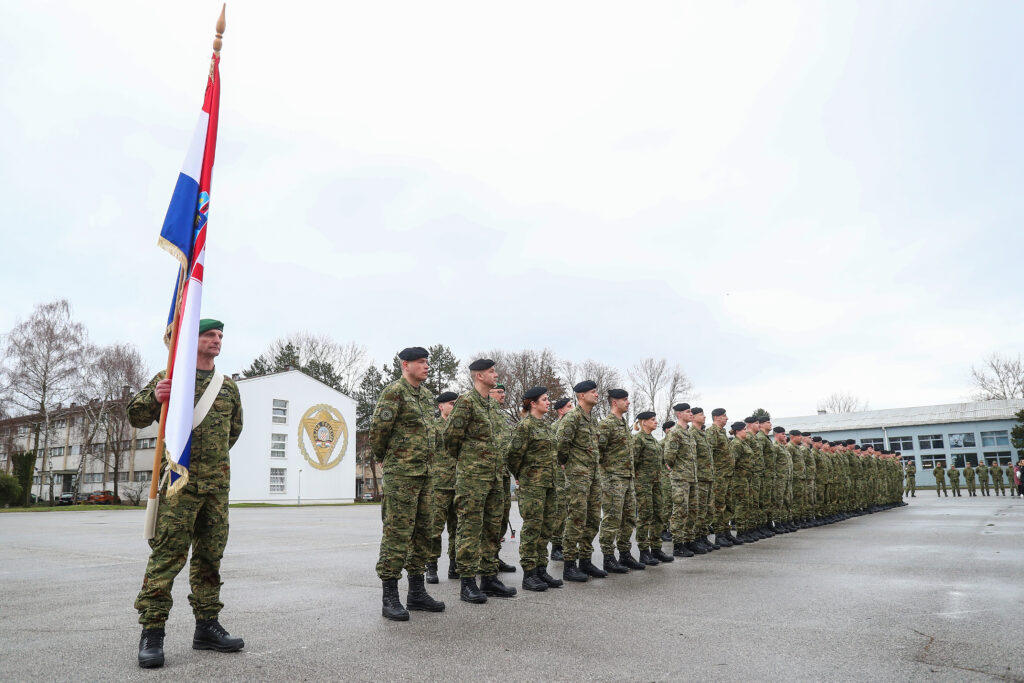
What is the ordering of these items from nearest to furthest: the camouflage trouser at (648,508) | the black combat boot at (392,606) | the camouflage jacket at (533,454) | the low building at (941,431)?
1. the black combat boot at (392,606)
2. the camouflage jacket at (533,454)
3. the camouflage trouser at (648,508)
4. the low building at (941,431)

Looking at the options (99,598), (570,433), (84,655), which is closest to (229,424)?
(84,655)

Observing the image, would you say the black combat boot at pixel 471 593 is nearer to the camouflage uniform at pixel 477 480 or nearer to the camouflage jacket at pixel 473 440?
the camouflage uniform at pixel 477 480

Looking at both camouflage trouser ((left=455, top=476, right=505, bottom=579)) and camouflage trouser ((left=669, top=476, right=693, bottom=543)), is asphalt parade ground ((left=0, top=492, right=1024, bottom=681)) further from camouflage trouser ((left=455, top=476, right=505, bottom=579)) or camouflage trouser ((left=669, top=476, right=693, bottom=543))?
camouflage trouser ((left=669, top=476, right=693, bottom=543))

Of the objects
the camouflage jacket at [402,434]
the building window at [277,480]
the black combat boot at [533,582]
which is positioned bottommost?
the building window at [277,480]

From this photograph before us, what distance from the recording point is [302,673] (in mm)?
3619

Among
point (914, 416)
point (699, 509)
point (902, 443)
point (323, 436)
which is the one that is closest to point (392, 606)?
point (699, 509)

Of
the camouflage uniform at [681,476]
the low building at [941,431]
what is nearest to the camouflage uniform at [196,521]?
the camouflage uniform at [681,476]

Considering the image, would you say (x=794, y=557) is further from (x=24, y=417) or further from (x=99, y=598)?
(x=24, y=417)

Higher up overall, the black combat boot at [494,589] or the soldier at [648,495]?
the soldier at [648,495]

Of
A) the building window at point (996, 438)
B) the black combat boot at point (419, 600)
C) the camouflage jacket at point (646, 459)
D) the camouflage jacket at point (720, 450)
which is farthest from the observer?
the building window at point (996, 438)

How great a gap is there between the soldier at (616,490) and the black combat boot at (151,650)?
4881 millimetres

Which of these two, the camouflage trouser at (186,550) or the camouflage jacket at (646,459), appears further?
the camouflage jacket at (646,459)

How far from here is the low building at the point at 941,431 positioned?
180 feet

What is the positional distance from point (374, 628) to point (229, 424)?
1843 mm
